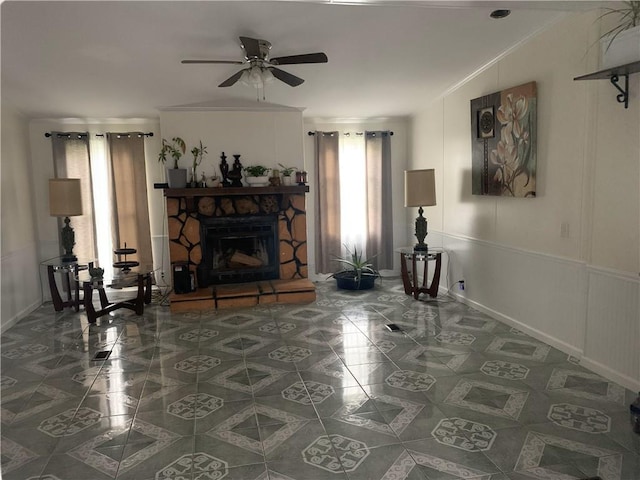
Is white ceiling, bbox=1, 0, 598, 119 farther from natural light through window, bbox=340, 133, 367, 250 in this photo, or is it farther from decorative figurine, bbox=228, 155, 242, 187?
natural light through window, bbox=340, 133, 367, 250

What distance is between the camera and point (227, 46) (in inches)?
150

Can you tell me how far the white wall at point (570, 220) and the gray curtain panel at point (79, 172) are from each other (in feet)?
15.7

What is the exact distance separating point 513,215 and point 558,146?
814 millimetres

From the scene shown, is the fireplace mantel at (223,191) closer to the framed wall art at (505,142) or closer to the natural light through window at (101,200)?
the natural light through window at (101,200)

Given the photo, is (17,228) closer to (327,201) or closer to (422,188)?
(327,201)

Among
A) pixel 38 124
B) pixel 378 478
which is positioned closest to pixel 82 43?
pixel 38 124

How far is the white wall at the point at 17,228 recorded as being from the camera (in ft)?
16.2

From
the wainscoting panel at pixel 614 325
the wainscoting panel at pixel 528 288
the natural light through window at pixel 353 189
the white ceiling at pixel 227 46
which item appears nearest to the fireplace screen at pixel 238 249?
the natural light through window at pixel 353 189

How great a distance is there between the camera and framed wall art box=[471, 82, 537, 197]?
12.8 feet

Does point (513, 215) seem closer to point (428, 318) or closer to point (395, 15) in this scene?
point (428, 318)

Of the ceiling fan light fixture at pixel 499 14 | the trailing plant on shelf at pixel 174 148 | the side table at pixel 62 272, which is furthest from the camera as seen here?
the trailing plant on shelf at pixel 174 148

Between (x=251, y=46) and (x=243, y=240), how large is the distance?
314 cm

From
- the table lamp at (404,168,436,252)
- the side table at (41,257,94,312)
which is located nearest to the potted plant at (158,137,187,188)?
the side table at (41,257,94,312)

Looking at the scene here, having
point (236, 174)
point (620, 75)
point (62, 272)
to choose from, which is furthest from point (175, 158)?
point (620, 75)
